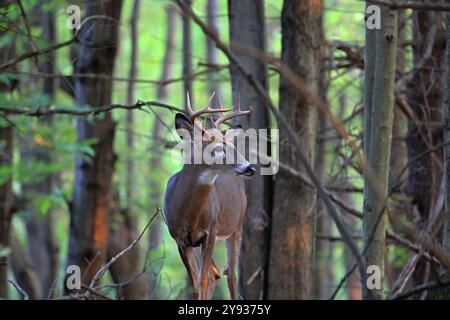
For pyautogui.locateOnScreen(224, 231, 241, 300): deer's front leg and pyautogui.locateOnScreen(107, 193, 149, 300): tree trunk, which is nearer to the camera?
pyautogui.locateOnScreen(224, 231, 241, 300): deer's front leg

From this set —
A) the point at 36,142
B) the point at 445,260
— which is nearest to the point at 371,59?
the point at 445,260

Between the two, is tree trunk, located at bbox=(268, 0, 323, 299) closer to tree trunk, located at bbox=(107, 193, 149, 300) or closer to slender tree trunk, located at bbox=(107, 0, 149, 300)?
slender tree trunk, located at bbox=(107, 0, 149, 300)

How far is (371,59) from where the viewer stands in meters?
Answer: 7.17

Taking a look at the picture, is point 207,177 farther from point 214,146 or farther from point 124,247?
point 124,247

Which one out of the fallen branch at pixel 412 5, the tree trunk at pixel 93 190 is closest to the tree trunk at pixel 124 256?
the tree trunk at pixel 93 190

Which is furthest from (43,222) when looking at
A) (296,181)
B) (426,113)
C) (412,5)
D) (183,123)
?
(412,5)

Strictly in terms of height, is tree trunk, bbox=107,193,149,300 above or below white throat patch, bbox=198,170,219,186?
below

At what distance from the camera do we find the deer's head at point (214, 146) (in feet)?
21.1

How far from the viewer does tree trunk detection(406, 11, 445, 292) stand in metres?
9.35

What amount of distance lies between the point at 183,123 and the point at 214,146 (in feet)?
1.11

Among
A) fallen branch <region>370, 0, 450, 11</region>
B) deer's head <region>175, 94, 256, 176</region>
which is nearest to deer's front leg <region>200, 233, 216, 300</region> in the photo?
deer's head <region>175, 94, 256, 176</region>

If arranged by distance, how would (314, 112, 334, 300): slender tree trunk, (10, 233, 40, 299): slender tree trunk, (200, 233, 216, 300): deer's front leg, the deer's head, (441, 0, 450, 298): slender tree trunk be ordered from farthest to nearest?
Answer: 1. (10, 233, 40, 299): slender tree trunk
2. (314, 112, 334, 300): slender tree trunk
3. the deer's head
4. (200, 233, 216, 300): deer's front leg
5. (441, 0, 450, 298): slender tree trunk

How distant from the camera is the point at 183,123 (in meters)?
6.43

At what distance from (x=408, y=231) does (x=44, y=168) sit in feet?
33.5
